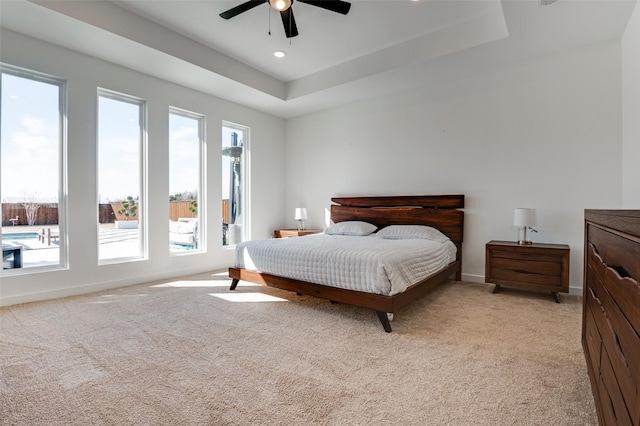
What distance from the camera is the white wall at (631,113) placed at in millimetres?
2807

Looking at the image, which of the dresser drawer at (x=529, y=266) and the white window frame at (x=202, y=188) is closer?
the dresser drawer at (x=529, y=266)

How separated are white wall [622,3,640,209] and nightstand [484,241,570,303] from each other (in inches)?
30.7

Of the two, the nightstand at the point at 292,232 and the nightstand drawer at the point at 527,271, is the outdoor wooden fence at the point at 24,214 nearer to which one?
the nightstand at the point at 292,232

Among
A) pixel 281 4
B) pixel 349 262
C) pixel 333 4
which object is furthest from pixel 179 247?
pixel 333 4

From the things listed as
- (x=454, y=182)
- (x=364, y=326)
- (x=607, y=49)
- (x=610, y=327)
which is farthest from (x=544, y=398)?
(x=607, y=49)

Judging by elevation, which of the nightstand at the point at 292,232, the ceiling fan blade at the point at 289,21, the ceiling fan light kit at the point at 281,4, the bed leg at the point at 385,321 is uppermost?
the ceiling fan blade at the point at 289,21

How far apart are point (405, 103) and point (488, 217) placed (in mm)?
2027

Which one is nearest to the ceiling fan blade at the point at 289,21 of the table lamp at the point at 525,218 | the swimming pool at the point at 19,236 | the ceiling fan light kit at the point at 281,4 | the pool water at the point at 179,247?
the ceiling fan light kit at the point at 281,4

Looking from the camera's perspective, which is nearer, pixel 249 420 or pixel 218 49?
pixel 249 420

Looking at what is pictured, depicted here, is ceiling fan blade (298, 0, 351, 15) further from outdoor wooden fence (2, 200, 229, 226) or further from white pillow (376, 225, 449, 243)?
outdoor wooden fence (2, 200, 229, 226)

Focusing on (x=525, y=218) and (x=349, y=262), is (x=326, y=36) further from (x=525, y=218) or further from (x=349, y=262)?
(x=525, y=218)

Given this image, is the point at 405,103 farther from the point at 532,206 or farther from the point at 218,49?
the point at 218,49

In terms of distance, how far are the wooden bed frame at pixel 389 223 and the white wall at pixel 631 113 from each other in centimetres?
160

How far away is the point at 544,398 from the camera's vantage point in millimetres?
1585
